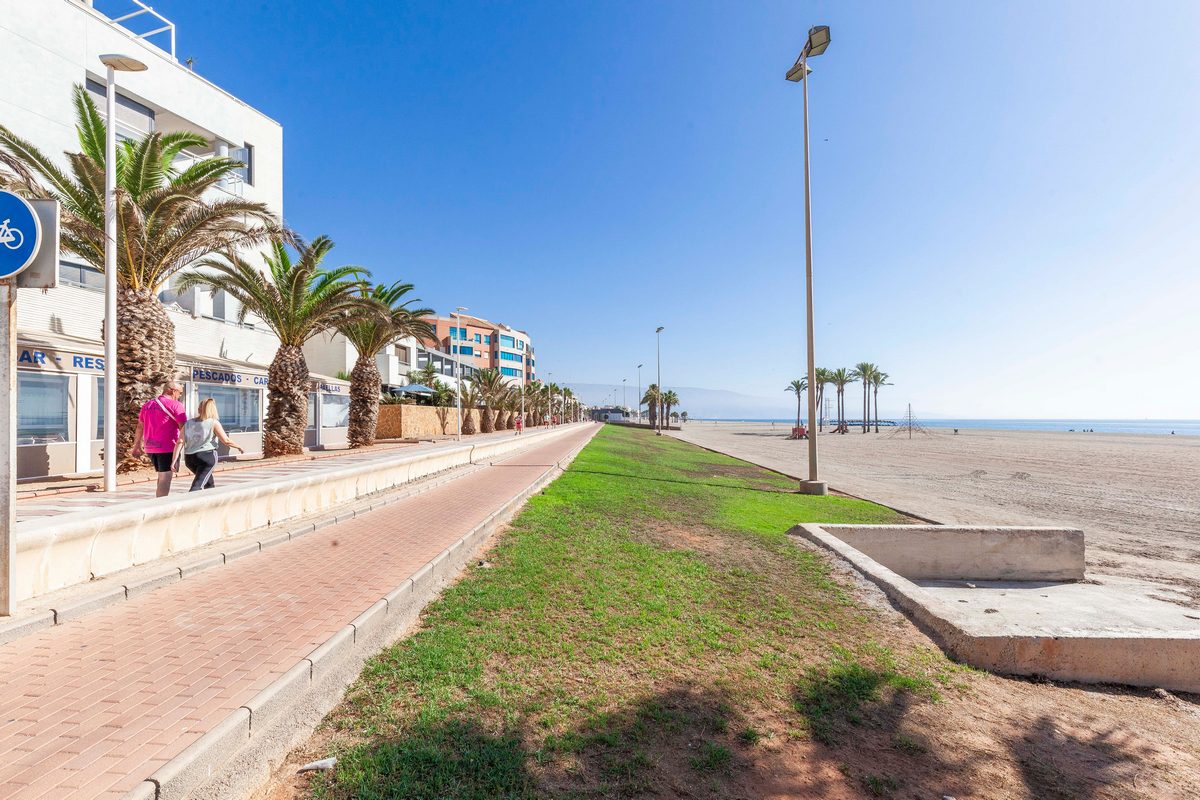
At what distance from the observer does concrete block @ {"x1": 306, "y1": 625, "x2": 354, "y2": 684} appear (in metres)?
3.26

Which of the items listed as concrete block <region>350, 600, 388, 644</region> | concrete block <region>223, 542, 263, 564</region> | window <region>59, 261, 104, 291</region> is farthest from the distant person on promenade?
window <region>59, 261, 104, 291</region>

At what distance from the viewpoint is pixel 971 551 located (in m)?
8.79

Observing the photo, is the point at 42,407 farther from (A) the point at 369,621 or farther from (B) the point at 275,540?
(A) the point at 369,621

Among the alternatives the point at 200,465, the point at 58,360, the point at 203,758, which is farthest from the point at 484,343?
the point at 203,758

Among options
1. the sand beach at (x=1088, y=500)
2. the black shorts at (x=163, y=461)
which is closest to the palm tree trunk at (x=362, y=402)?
the black shorts at (x=163, y=461)

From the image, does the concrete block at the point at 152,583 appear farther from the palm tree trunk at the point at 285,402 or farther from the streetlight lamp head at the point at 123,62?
the palm tree trunk at the point at 285,402

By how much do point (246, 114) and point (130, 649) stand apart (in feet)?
94.1

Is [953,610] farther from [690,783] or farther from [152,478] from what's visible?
[152,478]

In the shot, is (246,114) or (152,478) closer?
(152,478)

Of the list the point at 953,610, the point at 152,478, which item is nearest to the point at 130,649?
the point at 953,610

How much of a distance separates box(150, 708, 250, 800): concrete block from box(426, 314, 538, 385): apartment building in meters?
74.9

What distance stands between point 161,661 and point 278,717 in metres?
1.16

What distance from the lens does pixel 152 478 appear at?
10.3 m

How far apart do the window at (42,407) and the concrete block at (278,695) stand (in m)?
12.7
